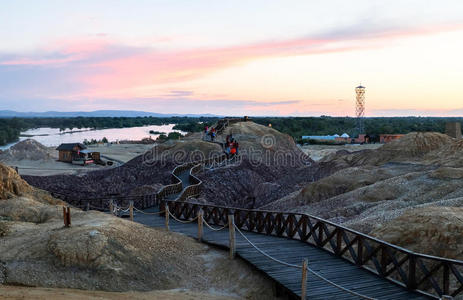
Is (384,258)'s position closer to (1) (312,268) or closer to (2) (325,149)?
(1) (312,268)

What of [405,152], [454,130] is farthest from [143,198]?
[454,130]

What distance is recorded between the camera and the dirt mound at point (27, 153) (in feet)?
195

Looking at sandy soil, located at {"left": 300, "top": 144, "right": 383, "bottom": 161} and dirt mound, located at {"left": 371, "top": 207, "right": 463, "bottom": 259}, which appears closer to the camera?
dirt mound, located at {"left": 371, "top": 207, "right": 463, "bottom": 259}

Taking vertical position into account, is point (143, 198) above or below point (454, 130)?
below

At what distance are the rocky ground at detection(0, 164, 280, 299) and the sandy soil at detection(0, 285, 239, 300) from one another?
126 millimetres

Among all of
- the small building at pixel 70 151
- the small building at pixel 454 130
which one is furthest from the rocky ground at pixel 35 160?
the small building at pixel 454 130

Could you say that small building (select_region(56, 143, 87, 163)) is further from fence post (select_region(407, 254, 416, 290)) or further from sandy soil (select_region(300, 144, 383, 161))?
fence post (select_region(407, 254, 416, 290))

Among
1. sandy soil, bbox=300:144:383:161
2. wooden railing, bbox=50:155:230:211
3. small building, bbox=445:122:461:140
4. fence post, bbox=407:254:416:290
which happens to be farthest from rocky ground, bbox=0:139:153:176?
fence post, bbox=407:254:416:290

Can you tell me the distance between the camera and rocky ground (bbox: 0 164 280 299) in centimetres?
1062

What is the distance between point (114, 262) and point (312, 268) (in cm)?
563

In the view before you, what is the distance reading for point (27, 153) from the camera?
6006cm

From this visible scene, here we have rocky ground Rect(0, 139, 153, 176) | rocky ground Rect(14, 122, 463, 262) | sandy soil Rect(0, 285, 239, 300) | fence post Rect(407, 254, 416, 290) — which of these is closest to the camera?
sandy soil Rect(0, 285, 239, 300)

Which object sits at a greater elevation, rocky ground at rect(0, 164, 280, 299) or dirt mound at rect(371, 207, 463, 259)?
dirt mound at rect(371, 207, 463, 259)

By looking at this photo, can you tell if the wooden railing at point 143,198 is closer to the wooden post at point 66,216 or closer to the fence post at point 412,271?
the wooden post at point 66,216
